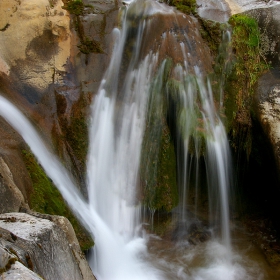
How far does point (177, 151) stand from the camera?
228 inches

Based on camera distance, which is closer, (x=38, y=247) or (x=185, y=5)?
(x=38, y=247)

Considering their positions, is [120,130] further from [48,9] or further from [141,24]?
[48,9]

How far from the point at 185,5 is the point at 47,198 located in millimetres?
4925

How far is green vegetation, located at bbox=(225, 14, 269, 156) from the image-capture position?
6.02 m

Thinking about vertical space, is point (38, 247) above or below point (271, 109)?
below

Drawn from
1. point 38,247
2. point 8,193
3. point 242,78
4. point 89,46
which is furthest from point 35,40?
point 38,247

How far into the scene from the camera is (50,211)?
416 centimetres

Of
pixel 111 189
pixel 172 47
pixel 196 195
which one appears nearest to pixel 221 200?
pixel 196 195

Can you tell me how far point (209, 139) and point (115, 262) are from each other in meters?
2.49

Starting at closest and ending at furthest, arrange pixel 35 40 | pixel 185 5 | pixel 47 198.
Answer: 1. pixel 47 198
2. pixel 35 40
3. pixel 185 5

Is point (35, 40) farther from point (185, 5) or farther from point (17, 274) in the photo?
point (17, 274)

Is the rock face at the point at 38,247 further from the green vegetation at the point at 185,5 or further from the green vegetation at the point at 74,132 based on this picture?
the green vegetation at the point at 185,5


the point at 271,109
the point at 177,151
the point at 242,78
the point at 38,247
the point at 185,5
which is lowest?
the point at 38,247

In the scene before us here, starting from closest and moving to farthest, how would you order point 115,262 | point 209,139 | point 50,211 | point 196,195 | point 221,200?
point 50,211
point 115,262
point 209,139
point 221,200
point 196,195
